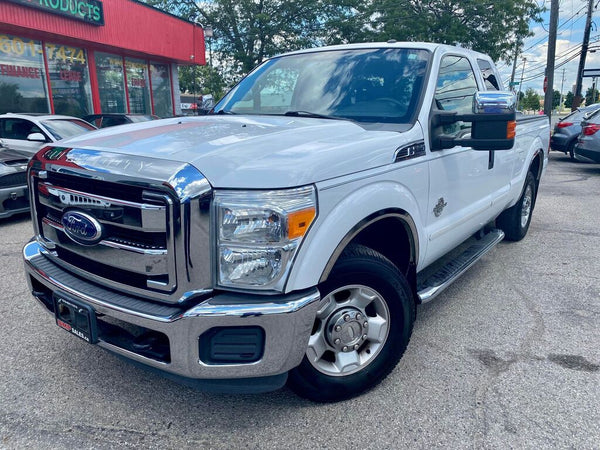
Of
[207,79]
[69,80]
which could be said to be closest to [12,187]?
[69,80]

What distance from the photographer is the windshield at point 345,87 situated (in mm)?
3141

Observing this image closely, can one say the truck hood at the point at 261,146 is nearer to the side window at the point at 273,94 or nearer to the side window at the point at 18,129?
the side window at the point at 273,94

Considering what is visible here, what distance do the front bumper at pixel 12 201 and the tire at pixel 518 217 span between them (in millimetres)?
6064

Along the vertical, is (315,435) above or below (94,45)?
below

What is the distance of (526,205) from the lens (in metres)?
5.71

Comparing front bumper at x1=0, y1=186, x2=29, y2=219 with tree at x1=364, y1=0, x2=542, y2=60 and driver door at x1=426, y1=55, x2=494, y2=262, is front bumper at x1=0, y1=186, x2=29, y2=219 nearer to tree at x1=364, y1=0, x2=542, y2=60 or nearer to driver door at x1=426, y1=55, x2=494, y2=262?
driver door at x1=426, y1=55, x2=494, y2=262

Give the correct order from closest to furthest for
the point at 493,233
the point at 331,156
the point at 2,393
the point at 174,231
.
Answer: the point at 174,231 → the point at 331,156 → the point at 2,393 → the point at 493,233

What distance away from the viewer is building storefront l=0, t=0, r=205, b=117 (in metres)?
12.4

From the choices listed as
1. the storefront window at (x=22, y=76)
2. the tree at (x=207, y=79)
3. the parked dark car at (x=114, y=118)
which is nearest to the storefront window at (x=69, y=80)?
the storefront window at (x=22, y=76)

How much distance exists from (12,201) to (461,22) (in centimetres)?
2097

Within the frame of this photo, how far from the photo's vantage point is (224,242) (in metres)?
2.02

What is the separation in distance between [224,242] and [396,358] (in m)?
1.26

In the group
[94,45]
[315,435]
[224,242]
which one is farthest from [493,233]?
[94,45]

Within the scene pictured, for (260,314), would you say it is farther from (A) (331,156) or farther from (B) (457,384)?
(B) (457,384)
